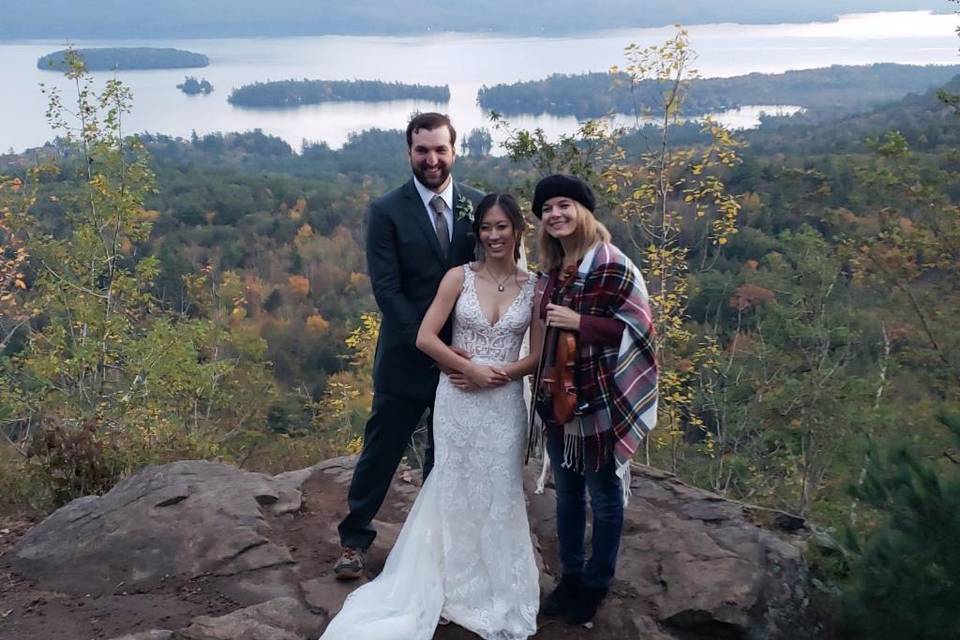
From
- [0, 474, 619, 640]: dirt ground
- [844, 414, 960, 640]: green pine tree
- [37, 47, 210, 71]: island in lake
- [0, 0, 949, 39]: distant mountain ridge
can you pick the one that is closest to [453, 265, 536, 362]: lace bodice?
[0, 474, 619, 640]: dirt ground

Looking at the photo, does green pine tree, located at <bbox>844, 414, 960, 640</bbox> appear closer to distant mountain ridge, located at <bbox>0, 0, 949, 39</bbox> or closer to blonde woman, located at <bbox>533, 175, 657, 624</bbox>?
blonde woman, located at <bbox>533, 175, 657, 624</bbox>

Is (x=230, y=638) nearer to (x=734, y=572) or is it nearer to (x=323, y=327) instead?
(x=734, y=572)

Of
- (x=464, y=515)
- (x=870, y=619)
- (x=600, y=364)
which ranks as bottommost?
(x=870, y=619)

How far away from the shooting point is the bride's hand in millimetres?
3078

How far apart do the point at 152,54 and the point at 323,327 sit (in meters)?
55.6

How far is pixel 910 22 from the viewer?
189 feet

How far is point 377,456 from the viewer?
355 cm

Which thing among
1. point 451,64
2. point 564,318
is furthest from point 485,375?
point 451,64

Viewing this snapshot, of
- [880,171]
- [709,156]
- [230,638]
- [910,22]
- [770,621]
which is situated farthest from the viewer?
[910,22]

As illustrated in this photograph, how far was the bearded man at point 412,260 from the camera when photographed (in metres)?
3.19

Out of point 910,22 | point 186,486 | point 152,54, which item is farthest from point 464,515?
point 152,54

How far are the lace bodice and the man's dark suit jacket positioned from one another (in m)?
0.17

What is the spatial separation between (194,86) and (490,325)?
76.1 metres

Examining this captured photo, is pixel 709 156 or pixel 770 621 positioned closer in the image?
pixel 770 621
